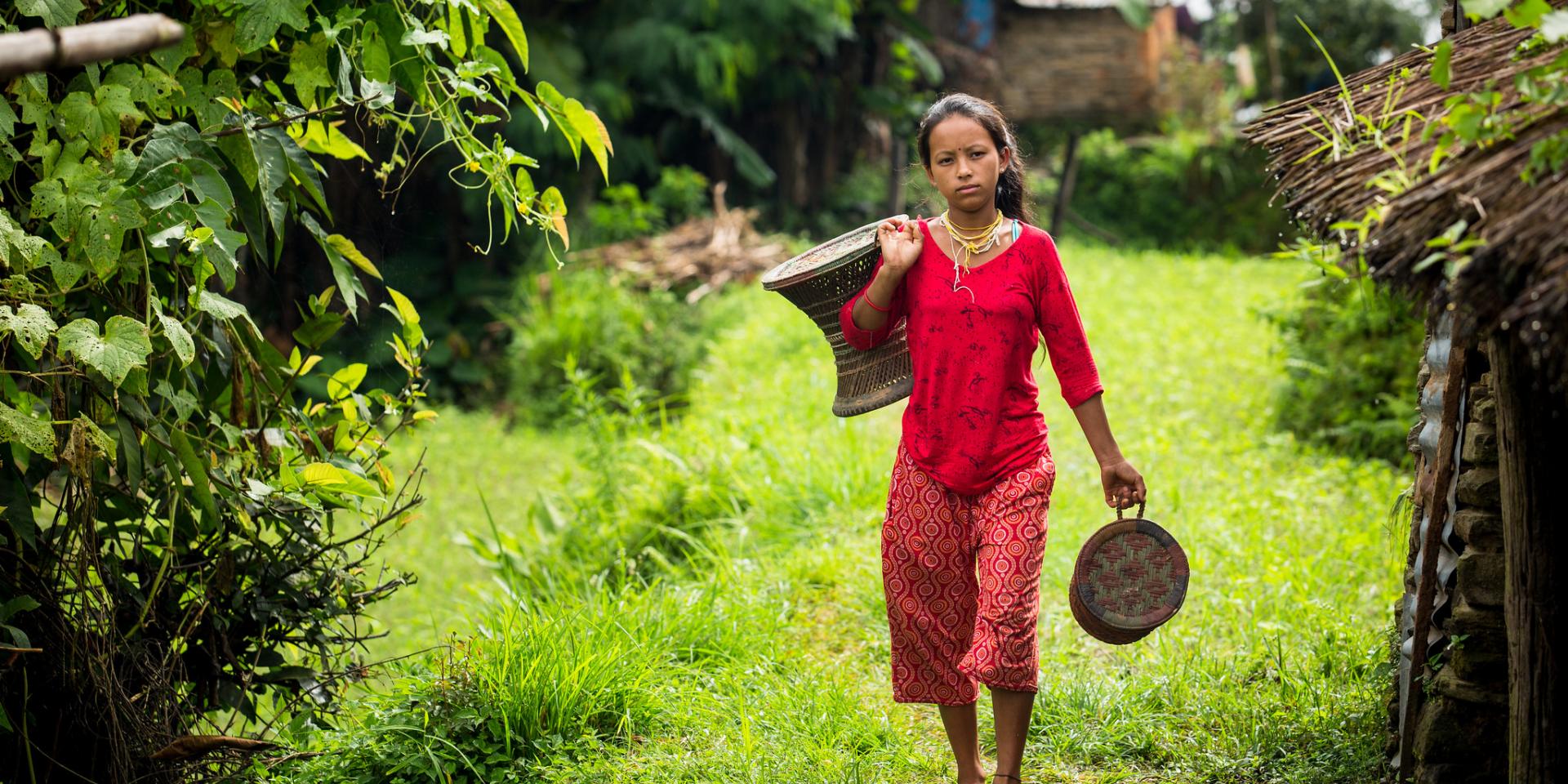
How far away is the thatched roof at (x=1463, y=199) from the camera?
2.02m

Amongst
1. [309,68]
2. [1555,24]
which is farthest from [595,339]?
[1555,24]

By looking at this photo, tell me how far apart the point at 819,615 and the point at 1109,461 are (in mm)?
2035

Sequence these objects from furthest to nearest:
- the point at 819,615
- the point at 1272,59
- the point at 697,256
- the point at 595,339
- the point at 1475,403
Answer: the point at 1272,59 < the point at 697,256 < the point at 595,339 < the point at 819,615 < the point at 1475,403

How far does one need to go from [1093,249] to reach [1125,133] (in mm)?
4646

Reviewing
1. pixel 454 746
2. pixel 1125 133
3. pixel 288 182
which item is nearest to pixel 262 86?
pixel 288 182

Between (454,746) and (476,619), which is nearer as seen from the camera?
(454,746)

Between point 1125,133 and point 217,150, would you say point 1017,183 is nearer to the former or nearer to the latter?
point 217,150

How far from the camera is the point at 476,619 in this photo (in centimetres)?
533

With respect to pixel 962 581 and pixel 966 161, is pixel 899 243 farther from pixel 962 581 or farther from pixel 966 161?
pixel 962 581

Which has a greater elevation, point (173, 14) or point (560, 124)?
point (173, 14)

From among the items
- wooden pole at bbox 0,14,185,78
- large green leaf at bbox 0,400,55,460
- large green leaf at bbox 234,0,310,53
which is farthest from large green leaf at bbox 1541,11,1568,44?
large green leaf at bbox 0,400,55,460

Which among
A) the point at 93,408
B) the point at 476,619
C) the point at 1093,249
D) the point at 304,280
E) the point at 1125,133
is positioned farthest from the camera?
the point at 1125,133

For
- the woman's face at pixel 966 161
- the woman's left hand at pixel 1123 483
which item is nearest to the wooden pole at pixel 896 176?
the woman's face at pixel 966 161

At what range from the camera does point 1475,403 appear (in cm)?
310
